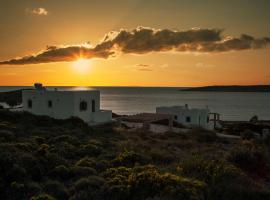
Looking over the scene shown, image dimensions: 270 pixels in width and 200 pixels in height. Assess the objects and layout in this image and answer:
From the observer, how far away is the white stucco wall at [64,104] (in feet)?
90.5

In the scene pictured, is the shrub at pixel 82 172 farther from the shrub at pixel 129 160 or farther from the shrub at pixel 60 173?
the shrub at pixel 129 160

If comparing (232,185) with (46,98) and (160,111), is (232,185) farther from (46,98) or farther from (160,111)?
(160,111)

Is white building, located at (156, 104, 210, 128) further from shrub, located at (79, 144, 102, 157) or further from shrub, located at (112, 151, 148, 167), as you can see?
shrub, located at (112, 151, 148, 167)

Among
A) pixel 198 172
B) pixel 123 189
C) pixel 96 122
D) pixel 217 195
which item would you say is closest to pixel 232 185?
pixel 217 195

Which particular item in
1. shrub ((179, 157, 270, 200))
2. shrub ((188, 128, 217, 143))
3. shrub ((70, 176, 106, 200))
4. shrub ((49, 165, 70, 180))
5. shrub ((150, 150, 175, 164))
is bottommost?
shrub ((188, 128, 217, 143))

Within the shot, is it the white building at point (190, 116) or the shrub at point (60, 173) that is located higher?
the shrub at point (60, 173)

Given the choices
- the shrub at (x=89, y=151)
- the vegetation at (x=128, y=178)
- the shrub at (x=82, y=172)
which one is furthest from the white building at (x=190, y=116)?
the shrub at (x=82, y=172)

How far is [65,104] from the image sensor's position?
90.8ft

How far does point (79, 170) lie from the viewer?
8828 millimetres

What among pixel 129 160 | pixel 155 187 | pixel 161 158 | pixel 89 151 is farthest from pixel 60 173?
pixel 161 158

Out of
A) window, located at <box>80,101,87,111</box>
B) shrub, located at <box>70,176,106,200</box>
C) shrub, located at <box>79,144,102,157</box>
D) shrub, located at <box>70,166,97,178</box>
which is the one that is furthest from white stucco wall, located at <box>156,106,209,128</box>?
shrub, located at <box>70,176,106,200</box>

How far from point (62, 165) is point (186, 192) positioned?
4.42 m

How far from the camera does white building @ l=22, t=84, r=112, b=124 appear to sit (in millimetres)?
27609

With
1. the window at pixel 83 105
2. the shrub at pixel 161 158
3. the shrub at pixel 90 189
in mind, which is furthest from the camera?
the window at pixel 83 105
